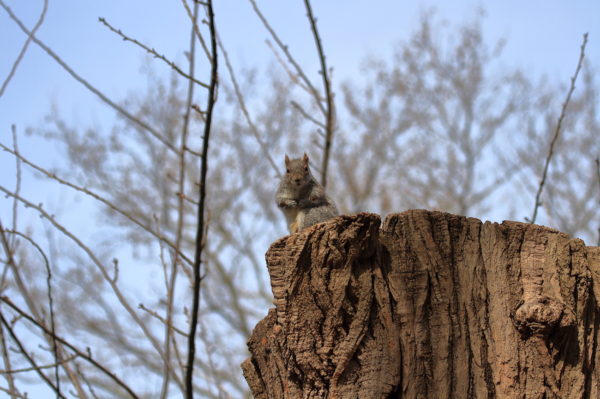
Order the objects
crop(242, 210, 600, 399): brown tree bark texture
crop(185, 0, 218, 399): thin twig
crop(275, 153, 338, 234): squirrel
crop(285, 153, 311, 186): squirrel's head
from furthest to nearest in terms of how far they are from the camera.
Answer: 1. crop(285, 153, 311, 186): squirrel's head
2. crop(275, 153, 338, 234): squirrel
3. crop(185, 0, 218, 399): thin twig
4. crop(242, 210, 600, 399): brown tree bark texture

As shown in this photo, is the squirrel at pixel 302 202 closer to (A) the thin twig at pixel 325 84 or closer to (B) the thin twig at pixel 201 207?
(A) the thin twig at pixel 325 84

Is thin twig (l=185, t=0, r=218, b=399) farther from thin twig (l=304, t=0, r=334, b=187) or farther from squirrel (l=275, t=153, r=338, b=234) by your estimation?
A: squirrel (l=275, t=153, r=338, b=234)

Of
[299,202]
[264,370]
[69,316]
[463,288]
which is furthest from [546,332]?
[69,316]

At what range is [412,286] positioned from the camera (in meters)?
2.30

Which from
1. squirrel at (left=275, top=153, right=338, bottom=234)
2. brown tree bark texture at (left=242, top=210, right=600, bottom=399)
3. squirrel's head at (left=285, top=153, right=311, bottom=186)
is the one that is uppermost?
squirrel's head at (left=285, top=153, right=311, bottom=186)

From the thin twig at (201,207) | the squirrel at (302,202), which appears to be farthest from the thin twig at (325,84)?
the thin twig at (201,207)

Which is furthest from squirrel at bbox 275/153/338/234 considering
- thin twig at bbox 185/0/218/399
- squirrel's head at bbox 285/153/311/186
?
thin twig at bbox 185/0/218/399

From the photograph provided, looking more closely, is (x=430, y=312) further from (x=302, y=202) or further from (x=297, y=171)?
(x=297, y=171)

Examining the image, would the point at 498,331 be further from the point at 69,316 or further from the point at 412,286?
the point at 69,316

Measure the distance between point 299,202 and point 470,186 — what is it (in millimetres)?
10012

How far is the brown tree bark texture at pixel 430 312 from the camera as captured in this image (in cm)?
222

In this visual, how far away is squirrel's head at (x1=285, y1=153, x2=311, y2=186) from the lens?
445cm

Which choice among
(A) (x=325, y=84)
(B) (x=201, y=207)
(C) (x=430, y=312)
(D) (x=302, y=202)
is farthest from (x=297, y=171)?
(C) (x=430, y=312)

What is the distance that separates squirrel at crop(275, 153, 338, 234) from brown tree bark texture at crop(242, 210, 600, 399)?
160cm
